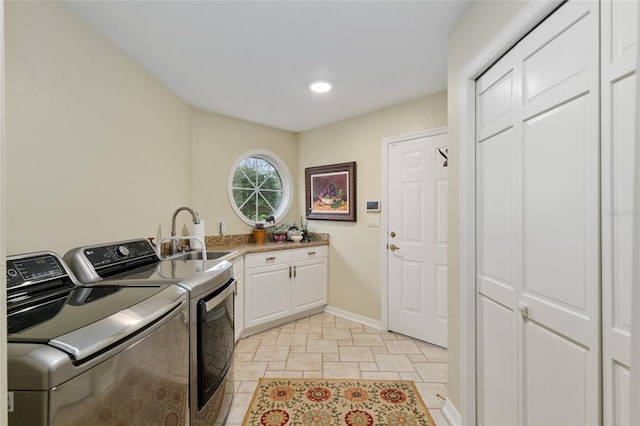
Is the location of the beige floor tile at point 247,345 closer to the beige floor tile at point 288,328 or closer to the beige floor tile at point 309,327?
the beige floor tile at point 288,328

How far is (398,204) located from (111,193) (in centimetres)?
244

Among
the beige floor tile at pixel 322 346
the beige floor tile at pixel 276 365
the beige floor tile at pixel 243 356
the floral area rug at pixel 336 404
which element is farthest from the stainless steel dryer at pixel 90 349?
the beige floor tile at pixel 322 346

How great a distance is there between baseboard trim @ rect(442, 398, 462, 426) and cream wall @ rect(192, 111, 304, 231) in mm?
2646

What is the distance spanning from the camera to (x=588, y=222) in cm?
90

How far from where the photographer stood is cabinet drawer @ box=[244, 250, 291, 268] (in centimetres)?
293

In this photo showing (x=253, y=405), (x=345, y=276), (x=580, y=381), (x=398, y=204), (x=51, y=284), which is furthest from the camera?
(x=345, y=276)

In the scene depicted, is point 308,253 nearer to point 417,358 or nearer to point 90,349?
point 417,358

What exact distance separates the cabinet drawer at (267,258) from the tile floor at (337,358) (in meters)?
0.74

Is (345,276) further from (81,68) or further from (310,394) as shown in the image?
(81,68)

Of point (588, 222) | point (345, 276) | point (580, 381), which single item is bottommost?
point (345, 276)

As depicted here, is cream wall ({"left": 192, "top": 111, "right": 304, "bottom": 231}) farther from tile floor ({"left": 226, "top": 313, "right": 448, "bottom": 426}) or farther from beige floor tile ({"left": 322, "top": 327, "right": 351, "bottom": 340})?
beige floor tile ({"left": 322, "top": 327, "right": 351, "bottom": 340})

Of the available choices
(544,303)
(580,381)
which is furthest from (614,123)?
(580,381)

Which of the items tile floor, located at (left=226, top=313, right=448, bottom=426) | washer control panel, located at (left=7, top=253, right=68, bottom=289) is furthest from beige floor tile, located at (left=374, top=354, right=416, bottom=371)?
washer control panel, located at (left=7, top=253, right=68, bottom=289)

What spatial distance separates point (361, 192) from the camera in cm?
330
